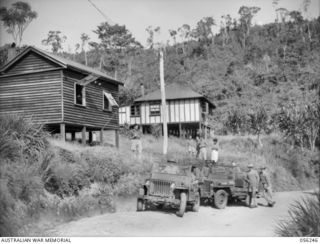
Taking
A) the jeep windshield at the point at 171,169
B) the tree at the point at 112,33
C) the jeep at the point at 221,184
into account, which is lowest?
the jeep at the point at 221,184

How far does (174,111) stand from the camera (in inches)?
1551

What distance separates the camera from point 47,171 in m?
13.3

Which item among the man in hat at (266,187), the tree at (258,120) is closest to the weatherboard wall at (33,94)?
the man in hat at (266,187)

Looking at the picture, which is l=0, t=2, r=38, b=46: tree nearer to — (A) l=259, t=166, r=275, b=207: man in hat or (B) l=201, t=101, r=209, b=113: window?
(A) l=259, t=166, r=275, b=207: man in hat

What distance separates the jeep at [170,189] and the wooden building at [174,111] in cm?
2347

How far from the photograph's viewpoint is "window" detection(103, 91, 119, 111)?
83.7 ft

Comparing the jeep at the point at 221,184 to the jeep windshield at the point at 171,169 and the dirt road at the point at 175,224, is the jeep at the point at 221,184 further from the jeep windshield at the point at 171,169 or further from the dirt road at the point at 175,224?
the jeep windshield at the point at 171,169

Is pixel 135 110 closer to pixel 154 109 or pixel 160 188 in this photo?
pixel 154 109

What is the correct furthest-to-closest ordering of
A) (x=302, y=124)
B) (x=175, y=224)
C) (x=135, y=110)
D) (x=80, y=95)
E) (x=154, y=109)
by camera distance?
(x=135, y=110) → (x=154, y=109) → (x=302, y=124) → (x=80, y=95) → (x=175, y=224)

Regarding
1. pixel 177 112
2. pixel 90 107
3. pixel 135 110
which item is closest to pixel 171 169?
pixel 90 107

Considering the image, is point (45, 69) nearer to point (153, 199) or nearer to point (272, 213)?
point (153, 199)

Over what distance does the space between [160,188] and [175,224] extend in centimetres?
206

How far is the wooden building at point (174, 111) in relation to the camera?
39031 millimetres

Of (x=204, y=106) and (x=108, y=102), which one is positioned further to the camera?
(x=204, y=106)
